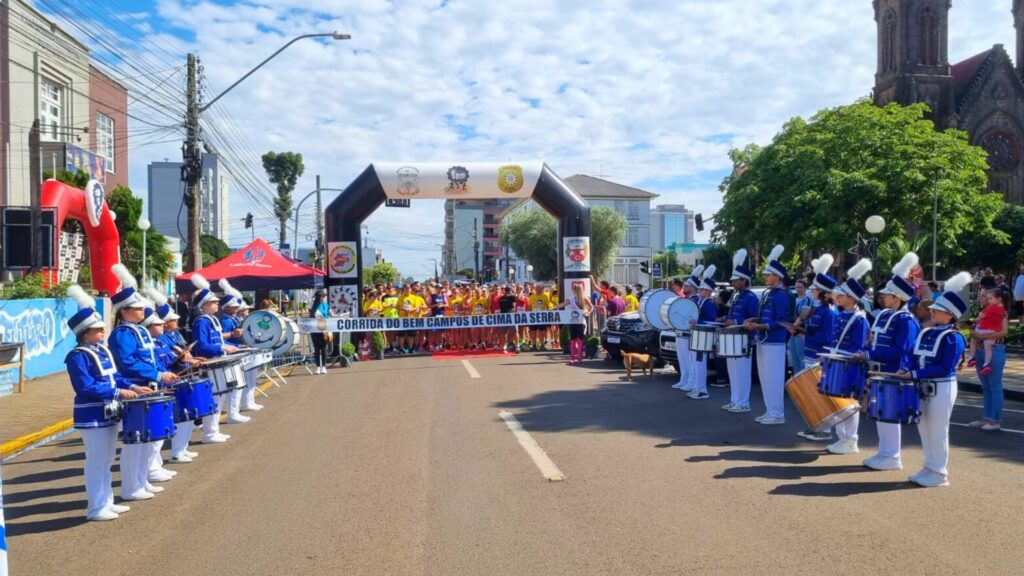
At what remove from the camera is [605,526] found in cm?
602

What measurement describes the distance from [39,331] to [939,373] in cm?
1724

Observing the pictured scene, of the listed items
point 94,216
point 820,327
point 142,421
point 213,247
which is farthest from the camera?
point 213,247

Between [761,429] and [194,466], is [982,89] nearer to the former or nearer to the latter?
[761,429]

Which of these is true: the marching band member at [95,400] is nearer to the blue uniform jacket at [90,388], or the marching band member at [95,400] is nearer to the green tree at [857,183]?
the blue uniform jacket at [90,388]

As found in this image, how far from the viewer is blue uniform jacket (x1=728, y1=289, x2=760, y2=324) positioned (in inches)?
424

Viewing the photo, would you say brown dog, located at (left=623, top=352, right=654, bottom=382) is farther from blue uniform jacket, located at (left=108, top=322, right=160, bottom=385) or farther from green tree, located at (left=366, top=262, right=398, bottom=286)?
green tree, located at (left=366, top=262, right=398, bottom=286)

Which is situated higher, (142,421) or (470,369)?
(142,421)

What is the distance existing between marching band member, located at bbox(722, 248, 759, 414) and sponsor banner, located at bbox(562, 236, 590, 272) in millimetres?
9823

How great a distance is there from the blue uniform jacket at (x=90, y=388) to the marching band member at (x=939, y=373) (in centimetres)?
693

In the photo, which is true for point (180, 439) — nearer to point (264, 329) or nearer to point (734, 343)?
point (264, 329)

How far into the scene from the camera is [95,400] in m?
6.67

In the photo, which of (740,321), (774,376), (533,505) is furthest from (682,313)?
(533,505)

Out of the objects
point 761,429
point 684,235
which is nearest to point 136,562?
point 761,429

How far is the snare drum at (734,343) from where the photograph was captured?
35.6 ft
